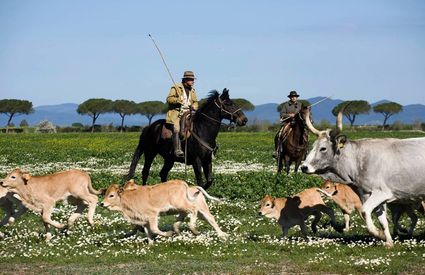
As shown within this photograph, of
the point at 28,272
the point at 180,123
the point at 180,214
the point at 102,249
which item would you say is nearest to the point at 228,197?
the point at 180,123

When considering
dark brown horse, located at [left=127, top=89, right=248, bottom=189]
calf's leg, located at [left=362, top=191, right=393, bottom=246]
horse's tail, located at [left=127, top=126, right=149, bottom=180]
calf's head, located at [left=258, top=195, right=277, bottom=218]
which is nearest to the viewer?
calf's leg, located at [left=362, top=191, right=393, bottom=246]

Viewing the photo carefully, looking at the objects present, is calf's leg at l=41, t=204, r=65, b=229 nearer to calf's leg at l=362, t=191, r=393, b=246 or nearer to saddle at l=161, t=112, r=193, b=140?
calf's leg at l=362, t=191, r=393, b=246

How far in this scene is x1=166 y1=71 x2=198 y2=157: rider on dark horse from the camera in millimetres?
22062

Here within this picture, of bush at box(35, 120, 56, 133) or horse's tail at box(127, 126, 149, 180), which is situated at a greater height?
horse's tail at box(127, 126, 149, 180)

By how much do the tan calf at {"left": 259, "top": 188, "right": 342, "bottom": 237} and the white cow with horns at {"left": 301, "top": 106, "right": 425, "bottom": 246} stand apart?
2.74 ft

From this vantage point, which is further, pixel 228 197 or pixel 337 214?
pixel 228 197

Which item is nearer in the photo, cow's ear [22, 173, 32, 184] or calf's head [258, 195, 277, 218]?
calf's head [258, 195, 277, 218]

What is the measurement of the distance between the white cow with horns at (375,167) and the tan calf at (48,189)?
15.7 ft

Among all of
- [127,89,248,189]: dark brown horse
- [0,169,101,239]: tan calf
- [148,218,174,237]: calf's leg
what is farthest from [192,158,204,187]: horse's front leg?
[148,218,174,237]: calf's leg

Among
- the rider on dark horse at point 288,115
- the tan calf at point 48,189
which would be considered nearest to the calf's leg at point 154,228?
the tan calf at point 48,189

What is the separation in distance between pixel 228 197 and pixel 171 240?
294 inches

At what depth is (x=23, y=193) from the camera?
16.5 m

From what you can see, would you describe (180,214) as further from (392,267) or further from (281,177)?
(281,177)

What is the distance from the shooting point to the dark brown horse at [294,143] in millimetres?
26734
